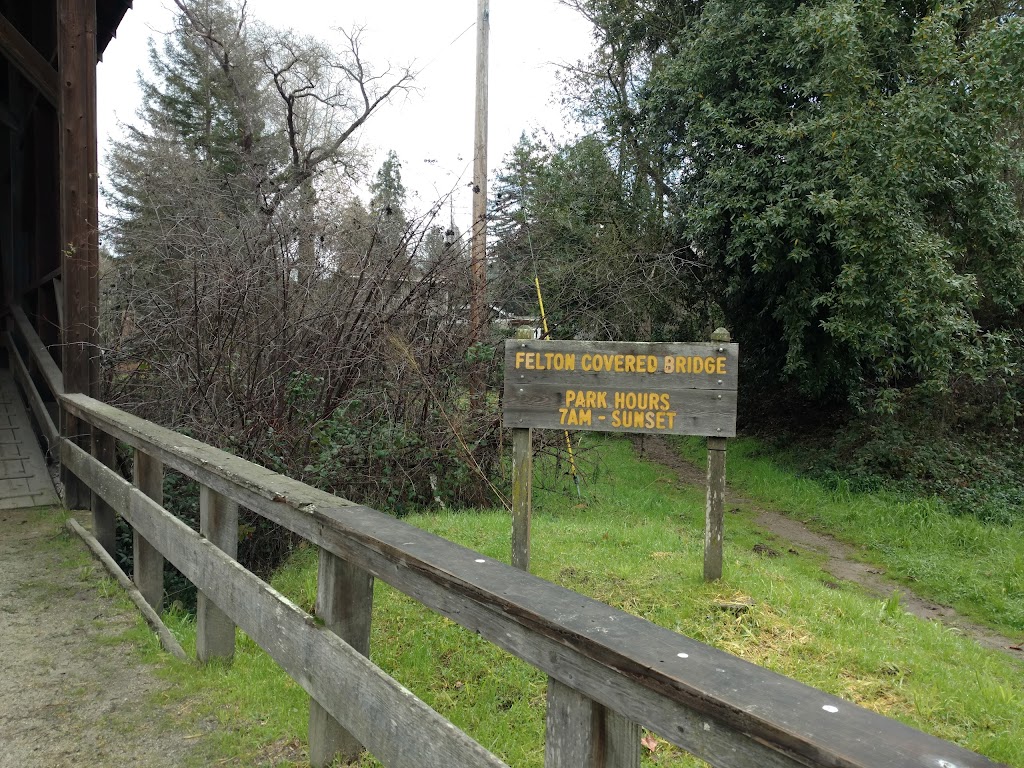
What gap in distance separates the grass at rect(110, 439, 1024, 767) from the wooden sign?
1.02m

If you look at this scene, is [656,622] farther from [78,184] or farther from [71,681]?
[78,184]

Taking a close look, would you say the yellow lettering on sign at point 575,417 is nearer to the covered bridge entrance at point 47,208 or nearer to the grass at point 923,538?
the grass at point 923,538

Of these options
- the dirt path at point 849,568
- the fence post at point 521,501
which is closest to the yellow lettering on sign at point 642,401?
the fence post at point 521,501

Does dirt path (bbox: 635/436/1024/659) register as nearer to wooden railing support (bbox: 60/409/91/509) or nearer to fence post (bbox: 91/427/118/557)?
fence post (bbox: 91/427/118/557)

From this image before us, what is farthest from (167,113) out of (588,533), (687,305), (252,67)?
(588,533)

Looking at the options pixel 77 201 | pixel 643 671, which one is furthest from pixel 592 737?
pixel 77 201

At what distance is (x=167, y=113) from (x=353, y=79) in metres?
10.9

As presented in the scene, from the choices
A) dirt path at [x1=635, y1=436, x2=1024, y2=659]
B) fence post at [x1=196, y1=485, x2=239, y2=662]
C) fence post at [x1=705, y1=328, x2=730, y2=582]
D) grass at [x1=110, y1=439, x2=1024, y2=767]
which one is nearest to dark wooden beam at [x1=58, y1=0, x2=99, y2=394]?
grass at [x1=110, y1=439, x2=1024, y2=767]

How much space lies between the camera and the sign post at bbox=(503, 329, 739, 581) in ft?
17.1

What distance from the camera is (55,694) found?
3715 millimetres

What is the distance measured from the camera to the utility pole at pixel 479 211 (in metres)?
8.88

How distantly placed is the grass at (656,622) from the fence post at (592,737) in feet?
5.49

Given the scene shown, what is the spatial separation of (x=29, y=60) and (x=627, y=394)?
22.9 feet

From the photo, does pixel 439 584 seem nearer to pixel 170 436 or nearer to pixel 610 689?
pixel 610 689
